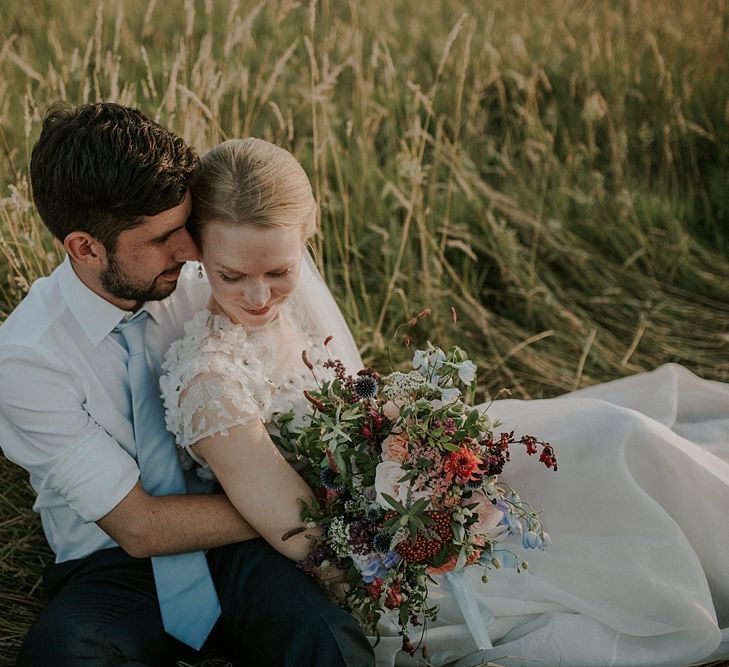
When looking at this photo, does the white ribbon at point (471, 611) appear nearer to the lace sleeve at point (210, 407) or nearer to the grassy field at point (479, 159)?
the lace sleeve at point (210, 407)

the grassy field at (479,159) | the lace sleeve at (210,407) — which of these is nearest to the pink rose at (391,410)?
the lace sleeve at (210,407)

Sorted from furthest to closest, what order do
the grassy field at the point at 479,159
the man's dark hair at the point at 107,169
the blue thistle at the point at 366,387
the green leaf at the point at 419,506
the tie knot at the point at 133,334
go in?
the grassy field at the point at 479,159, the tie knot at the point at 133,334, the man's dark hair at the point at 107,169, the blue thistle at the point at 366,387, the green leaf at the point at 419,506

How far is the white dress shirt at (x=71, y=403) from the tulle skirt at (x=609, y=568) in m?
0.93

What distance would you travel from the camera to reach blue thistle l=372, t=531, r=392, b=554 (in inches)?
91.3

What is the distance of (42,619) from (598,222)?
3.60 metres

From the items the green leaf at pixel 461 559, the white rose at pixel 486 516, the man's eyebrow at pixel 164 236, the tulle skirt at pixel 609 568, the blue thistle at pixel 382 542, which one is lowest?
the tulle skirt at pixel 609 568

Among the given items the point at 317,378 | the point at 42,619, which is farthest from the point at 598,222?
the point at 42,619

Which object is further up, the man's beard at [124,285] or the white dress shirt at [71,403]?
the man's beard at [124,285]

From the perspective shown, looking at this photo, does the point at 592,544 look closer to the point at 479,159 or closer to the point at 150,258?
the point at 150,258

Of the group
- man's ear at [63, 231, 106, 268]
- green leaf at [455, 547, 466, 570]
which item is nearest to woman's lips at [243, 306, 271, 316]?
man's ear at [63, 231, 106, 268]

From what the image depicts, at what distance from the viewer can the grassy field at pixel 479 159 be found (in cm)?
397

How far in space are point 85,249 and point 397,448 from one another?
1035 millimetres

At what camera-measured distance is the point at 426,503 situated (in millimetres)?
2246

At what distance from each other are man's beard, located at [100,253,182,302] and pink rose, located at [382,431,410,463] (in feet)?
2.67
